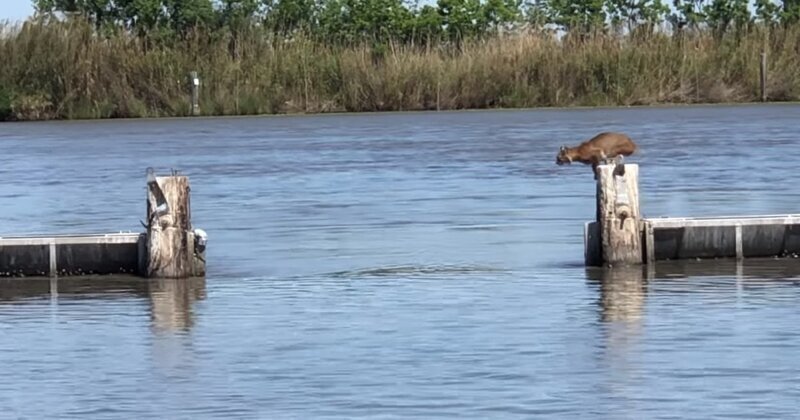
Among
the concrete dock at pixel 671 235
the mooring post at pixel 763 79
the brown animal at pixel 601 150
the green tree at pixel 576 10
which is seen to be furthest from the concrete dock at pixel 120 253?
the green tree at pixel 576 10

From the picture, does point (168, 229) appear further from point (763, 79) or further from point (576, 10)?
point (576, 10)

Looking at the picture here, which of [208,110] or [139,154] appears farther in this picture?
[208,110]

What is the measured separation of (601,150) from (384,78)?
80.2 ft

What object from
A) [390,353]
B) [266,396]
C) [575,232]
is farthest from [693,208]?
[266,396]

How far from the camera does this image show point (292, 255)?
15.2 meters

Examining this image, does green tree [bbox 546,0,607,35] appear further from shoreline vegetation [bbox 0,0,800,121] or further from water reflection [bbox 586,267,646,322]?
water reflection [bbox 586,267,646,322]

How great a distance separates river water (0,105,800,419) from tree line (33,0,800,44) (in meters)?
27.3

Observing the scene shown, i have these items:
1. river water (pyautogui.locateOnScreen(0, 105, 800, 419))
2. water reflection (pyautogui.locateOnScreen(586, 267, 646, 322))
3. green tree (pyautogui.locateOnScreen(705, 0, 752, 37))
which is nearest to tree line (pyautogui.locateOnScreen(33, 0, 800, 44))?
green tree (pyautogui.locateOnScreen(705, 0, 752, 37))

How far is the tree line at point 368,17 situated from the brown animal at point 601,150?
98.2 ft

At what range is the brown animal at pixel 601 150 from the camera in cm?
1838

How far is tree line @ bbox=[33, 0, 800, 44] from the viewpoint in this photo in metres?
50.8

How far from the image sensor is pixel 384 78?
42.9 metres

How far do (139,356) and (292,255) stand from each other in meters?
4.32

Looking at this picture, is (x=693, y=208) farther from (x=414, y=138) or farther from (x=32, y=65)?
(x=32, y=65)
